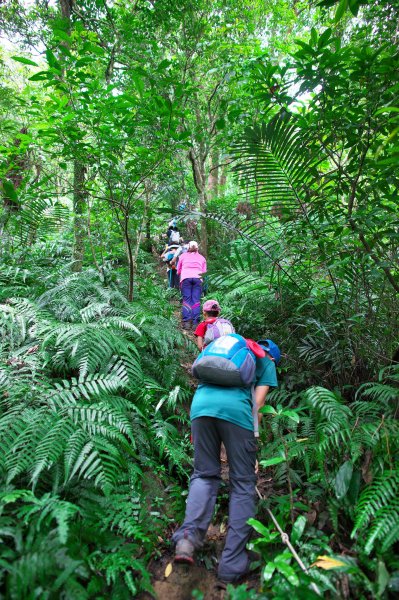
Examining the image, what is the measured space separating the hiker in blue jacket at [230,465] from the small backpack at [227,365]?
0.35 feet

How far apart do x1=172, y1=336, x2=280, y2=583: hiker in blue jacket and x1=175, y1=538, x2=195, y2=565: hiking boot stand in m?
0.02

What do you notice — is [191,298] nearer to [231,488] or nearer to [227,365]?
[227,365]

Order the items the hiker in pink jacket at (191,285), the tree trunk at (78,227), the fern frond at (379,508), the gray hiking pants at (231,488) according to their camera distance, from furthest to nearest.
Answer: the hiker in pink jacket at (191,285), the tree trunk at (78,227), the gray hiking pants at (231,488), the fern frond at (379,508)

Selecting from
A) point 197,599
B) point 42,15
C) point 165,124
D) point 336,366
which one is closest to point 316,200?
point 336,366

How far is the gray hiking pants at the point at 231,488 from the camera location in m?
2.35

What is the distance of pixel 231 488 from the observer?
269cm

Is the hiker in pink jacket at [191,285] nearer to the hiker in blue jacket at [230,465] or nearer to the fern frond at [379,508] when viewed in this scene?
the hiker in blue jacket at [230,465]

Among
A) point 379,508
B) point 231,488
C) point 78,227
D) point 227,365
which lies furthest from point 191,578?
point 78,227

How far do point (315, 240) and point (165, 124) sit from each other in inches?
94.4

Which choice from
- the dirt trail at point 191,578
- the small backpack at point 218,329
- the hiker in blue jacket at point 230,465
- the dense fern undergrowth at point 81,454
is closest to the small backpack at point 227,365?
the hiker in blue jacket at point 230,465

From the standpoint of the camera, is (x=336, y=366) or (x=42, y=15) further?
(x=42, y=15)

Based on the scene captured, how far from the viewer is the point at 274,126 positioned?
347 cm

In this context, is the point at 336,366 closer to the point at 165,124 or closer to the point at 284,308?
the point at 284,308

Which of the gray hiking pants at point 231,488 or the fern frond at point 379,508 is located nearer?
the fern frond at point 379,508
